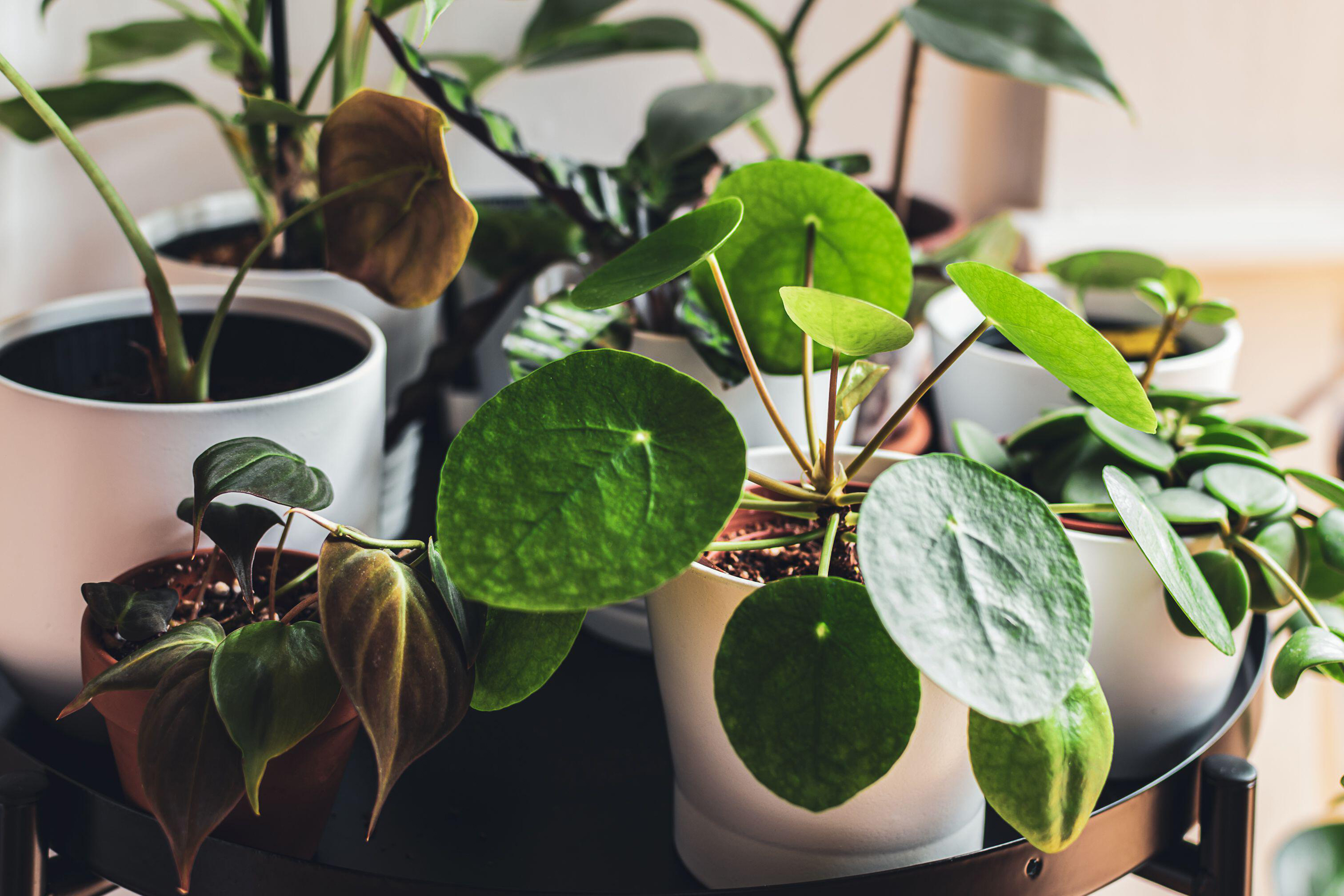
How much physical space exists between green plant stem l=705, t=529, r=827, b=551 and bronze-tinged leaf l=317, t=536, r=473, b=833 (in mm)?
109

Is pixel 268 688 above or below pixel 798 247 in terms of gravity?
below

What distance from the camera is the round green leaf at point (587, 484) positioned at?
0.33m

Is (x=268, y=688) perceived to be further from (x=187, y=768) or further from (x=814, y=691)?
(x=814, y=691)

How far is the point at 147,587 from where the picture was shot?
457mm

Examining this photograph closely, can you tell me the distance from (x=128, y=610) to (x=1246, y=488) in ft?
1.58

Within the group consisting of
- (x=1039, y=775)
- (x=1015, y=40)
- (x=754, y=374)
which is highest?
(x=1015, y=40)

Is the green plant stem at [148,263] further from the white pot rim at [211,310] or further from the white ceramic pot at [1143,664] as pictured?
the white ceramic pot at [1143,664]

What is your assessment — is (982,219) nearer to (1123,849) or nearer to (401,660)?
(1123,849)

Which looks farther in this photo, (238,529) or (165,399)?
Answer: (165,399)

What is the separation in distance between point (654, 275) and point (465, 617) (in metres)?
0.14

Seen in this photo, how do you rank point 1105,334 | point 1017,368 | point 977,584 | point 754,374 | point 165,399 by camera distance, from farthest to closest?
1. point 1105,334
2. point 1017,368
3. point 165,399
4. point 754,374
5. point 977,584

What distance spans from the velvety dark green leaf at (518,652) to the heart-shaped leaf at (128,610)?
5.1 inches

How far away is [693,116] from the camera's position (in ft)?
2.19

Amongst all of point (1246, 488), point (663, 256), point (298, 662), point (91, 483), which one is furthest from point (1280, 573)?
point (91, 483)
